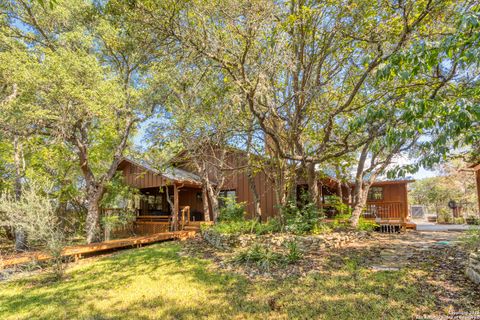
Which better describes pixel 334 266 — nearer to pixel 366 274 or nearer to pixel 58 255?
pixel 366 274

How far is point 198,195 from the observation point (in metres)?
16.3

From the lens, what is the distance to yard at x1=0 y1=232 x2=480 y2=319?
159 inches

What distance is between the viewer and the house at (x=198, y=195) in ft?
42.1

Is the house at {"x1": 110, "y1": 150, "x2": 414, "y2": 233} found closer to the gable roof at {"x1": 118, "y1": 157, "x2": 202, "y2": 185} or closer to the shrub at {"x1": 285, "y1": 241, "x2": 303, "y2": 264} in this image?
the gable roof at {"x1": 118, "y1": 157, "x2": 202, "y2": 185}

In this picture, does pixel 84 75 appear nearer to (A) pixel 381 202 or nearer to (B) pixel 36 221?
(B) pixel 36 221

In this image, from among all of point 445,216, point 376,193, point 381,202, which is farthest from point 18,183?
point 445,216

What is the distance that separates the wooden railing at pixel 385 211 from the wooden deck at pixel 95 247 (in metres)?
9.29

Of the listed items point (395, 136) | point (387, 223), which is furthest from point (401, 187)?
point (395, 136)

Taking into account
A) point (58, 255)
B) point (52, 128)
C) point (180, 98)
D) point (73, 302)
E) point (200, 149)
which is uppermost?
point (180, 98)

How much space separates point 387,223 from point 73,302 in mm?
12335

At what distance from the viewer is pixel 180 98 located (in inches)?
445

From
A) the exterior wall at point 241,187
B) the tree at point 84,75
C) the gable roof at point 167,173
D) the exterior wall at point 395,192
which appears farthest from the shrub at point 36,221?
the exterior wall at point 395,192

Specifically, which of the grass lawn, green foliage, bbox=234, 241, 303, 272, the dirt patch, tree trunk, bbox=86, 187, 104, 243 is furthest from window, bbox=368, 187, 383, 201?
tree trunk, bbox=86, 187, 104, 243

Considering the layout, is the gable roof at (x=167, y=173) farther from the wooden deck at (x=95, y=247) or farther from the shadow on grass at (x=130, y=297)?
the shadow on grass at (x=130, y=297)
